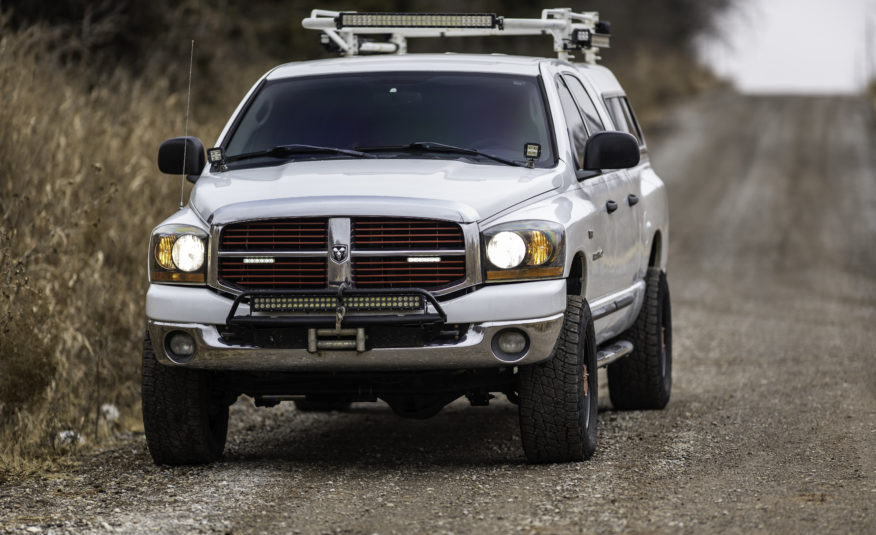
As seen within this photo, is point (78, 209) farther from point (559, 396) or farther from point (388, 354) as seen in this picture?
point (559, 396)

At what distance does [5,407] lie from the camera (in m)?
8.09

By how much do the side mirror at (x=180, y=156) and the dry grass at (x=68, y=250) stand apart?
99 cm

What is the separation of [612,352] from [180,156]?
2.63 metres

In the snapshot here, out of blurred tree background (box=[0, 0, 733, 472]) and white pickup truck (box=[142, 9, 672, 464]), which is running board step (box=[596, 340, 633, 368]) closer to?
white pickup truck (box=[142, 9, 672, 464])

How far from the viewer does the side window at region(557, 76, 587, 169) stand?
786 centimetres

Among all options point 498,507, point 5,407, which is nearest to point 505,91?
point 498,507

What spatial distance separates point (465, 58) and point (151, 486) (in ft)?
10.0

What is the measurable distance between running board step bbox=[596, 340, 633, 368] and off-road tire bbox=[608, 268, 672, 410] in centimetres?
29

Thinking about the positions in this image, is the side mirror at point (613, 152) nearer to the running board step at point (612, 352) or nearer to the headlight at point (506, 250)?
the running board step at point (612, 352)

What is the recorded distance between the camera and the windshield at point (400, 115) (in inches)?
300

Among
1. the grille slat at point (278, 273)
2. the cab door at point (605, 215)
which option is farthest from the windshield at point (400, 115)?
the grille slat at point (278, 273)

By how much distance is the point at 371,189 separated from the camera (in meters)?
6.71

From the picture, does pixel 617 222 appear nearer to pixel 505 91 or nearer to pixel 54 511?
pixel 505 91

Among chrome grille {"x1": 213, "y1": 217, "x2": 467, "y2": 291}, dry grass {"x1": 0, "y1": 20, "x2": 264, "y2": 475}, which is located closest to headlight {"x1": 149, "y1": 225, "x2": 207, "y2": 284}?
chrome grille {"x1": 213, "y1": 217, "x2": 467, "y2": 291}
